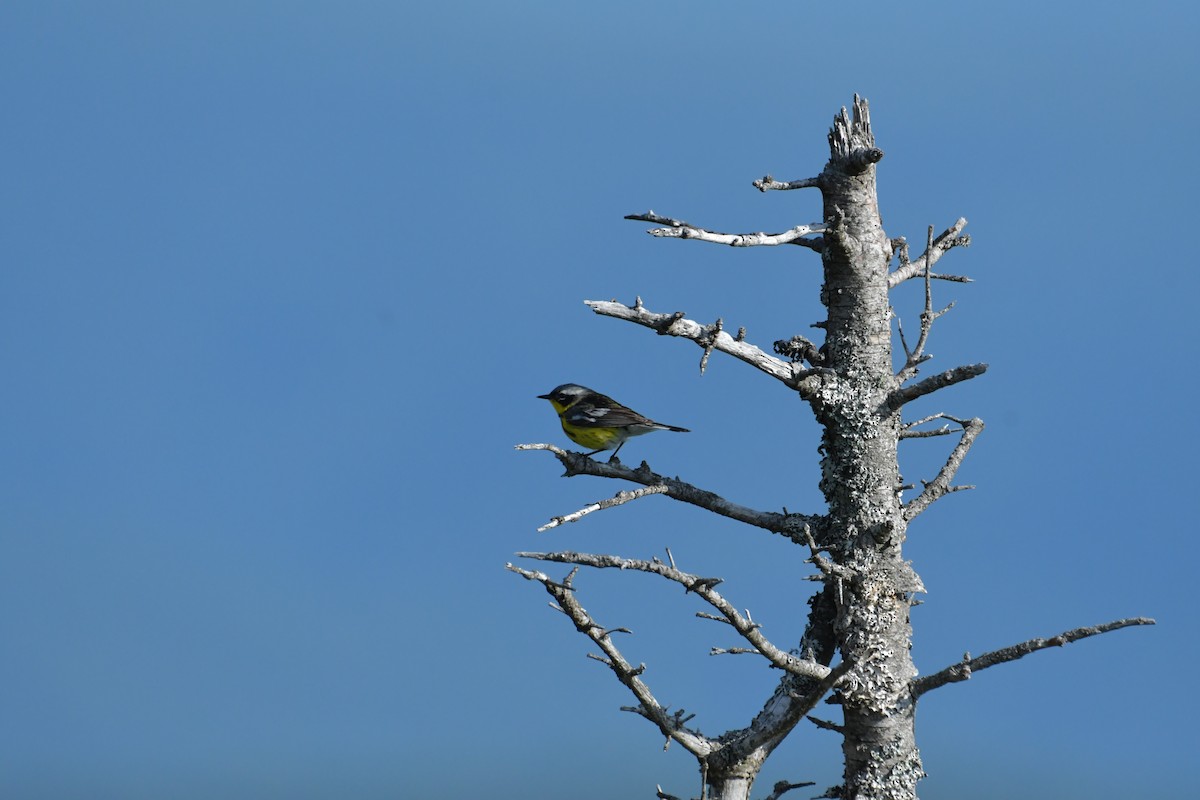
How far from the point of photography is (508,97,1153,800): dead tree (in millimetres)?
7523

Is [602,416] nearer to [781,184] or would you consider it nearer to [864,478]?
[864,478]

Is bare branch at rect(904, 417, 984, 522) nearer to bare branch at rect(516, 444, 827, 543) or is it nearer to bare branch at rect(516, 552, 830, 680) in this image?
bare branch at rect(516, 444, 827, 543)

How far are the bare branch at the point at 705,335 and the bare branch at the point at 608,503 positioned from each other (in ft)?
3.64

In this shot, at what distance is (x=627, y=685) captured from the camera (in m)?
7.66

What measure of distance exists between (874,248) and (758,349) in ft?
4.35

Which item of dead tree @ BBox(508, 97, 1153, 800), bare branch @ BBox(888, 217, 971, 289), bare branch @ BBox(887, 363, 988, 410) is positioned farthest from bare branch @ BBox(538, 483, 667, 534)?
bare branch @ BBox(888, 217, 971, 289)

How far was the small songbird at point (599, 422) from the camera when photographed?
9.57 meters

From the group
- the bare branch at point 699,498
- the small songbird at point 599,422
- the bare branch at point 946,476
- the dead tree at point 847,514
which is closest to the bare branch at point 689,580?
the dead tree at point 847,514

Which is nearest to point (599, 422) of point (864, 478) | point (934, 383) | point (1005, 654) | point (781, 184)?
point (864, 478)

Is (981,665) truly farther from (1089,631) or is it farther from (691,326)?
(691,326)

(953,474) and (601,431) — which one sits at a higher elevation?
(601,431)

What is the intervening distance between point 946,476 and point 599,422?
9.36 feet

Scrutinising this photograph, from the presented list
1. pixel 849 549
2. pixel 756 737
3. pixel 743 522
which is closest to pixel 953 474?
pixel 849 549

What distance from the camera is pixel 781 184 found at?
773 cm
